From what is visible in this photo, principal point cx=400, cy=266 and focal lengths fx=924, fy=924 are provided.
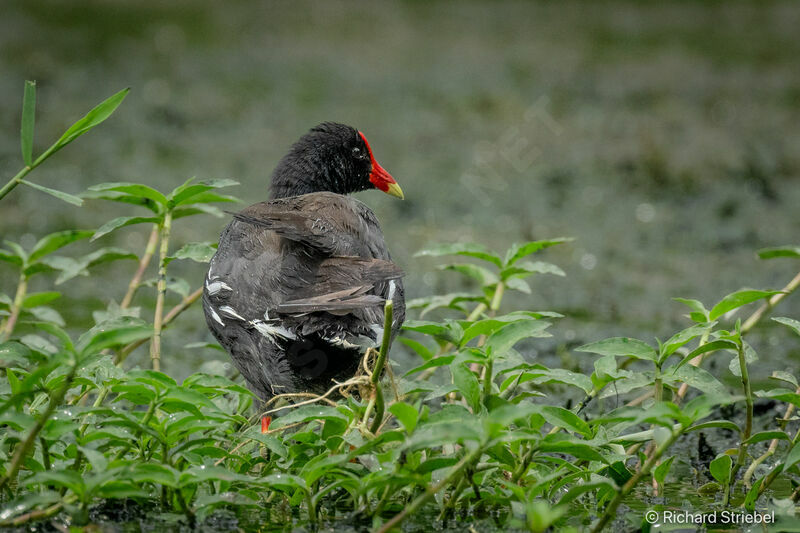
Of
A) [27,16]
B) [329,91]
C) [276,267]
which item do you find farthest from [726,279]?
[27,16]

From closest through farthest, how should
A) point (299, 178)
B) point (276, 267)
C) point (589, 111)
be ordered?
1. point (276, 267)
2. point (299, 178)
3. point (589, 111)

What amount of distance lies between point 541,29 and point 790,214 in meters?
4.22

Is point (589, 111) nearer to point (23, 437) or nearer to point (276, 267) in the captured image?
point (276, 267)

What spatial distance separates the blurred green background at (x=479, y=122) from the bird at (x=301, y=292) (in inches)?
49.1

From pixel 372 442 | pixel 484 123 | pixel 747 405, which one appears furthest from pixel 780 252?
pixel 484 123

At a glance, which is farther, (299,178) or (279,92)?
(279,92)

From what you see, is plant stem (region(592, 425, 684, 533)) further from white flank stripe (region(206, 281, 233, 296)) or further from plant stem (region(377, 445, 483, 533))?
white flank stripe (region(206, 281, 233, 296))

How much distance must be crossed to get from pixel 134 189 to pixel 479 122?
556cm

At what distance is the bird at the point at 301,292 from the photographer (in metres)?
2.62

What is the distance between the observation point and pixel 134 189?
2635 millimetres

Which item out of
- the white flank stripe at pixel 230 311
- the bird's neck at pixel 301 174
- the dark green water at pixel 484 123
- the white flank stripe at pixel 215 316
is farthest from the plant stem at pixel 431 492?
the dark green water at pixel 484 123

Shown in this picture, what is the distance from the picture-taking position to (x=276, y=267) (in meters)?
2.79

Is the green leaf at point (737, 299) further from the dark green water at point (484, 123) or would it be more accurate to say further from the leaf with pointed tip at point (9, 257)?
the leaf with pointed tip at point (9, 257)

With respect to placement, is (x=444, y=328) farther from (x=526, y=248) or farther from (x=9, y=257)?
(x=9, y=257)
